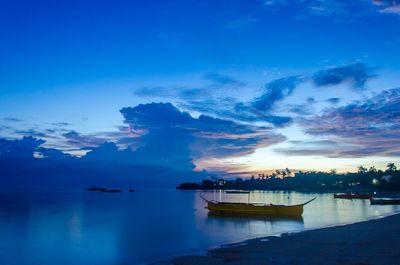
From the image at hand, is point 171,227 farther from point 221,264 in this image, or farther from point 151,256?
point 221,264

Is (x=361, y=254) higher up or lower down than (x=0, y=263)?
higher up

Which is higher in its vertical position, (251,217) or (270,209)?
(270,209)

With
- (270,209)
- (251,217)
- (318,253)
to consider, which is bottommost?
(251,217)

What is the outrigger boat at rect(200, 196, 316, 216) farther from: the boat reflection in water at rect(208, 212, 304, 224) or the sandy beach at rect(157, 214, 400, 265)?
the sandy beach at rect(157, 214, 400, 265)

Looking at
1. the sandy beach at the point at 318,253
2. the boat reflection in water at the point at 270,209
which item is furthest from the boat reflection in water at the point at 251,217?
the sandy beach at the point at 318,253

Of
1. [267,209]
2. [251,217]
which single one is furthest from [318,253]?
[251,217]

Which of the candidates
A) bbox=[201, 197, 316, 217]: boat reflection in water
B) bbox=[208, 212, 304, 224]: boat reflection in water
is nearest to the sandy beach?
bbox=[208, 212, 304, 224]: boat reflection in water

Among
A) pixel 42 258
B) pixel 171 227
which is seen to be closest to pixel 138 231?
pixel 171 227

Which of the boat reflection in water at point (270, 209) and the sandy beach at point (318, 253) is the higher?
the boat reflection in water at point (270, 209)

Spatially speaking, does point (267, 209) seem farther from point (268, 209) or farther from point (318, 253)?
point (318, 253)

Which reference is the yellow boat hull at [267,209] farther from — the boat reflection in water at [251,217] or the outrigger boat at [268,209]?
the boat reflection in water at [251,217]

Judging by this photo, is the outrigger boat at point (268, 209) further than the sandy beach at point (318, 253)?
Yes

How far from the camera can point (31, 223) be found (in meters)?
55.8

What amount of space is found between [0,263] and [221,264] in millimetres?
18198
